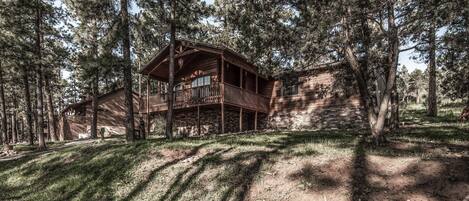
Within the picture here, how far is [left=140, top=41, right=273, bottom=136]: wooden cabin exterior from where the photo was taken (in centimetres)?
1681

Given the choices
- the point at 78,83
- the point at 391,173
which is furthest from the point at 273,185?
the point at 78,83

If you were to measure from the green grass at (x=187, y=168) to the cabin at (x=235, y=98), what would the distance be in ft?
20.3

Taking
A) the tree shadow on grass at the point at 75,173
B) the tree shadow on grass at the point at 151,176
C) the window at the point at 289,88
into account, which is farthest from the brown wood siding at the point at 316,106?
the tree shadow on grass at the point at 75,173

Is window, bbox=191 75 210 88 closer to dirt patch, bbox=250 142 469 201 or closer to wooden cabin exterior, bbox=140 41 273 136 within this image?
wooden cabin exterior, bbox=140 41 273 136

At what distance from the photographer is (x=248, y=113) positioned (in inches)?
846

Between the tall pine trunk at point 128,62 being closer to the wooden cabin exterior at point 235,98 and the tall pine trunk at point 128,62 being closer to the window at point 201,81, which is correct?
the wooden cabin exterior at point 235,98

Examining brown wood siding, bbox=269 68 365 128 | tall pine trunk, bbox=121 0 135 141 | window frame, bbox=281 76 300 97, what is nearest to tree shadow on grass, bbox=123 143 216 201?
tall pine trunk, bbox=121 0 135 141

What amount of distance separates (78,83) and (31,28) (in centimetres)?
2133

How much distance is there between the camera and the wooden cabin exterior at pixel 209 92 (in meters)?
16.8

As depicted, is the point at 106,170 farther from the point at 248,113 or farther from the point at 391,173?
the point at 248,113

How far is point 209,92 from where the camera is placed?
1711 cm

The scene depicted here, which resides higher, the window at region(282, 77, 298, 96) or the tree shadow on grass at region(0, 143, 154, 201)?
the window at region(282, 77, 298, 96)

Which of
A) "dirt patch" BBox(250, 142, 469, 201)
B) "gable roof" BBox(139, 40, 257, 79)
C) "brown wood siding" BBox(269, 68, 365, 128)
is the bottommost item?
"dirt patch" BBox(250, 142, 469, 201)

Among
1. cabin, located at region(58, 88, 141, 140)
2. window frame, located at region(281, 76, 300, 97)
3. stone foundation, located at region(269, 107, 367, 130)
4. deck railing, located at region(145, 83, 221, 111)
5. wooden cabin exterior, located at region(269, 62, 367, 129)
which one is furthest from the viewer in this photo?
cabin, located at region(58, 88, 141, 140)
